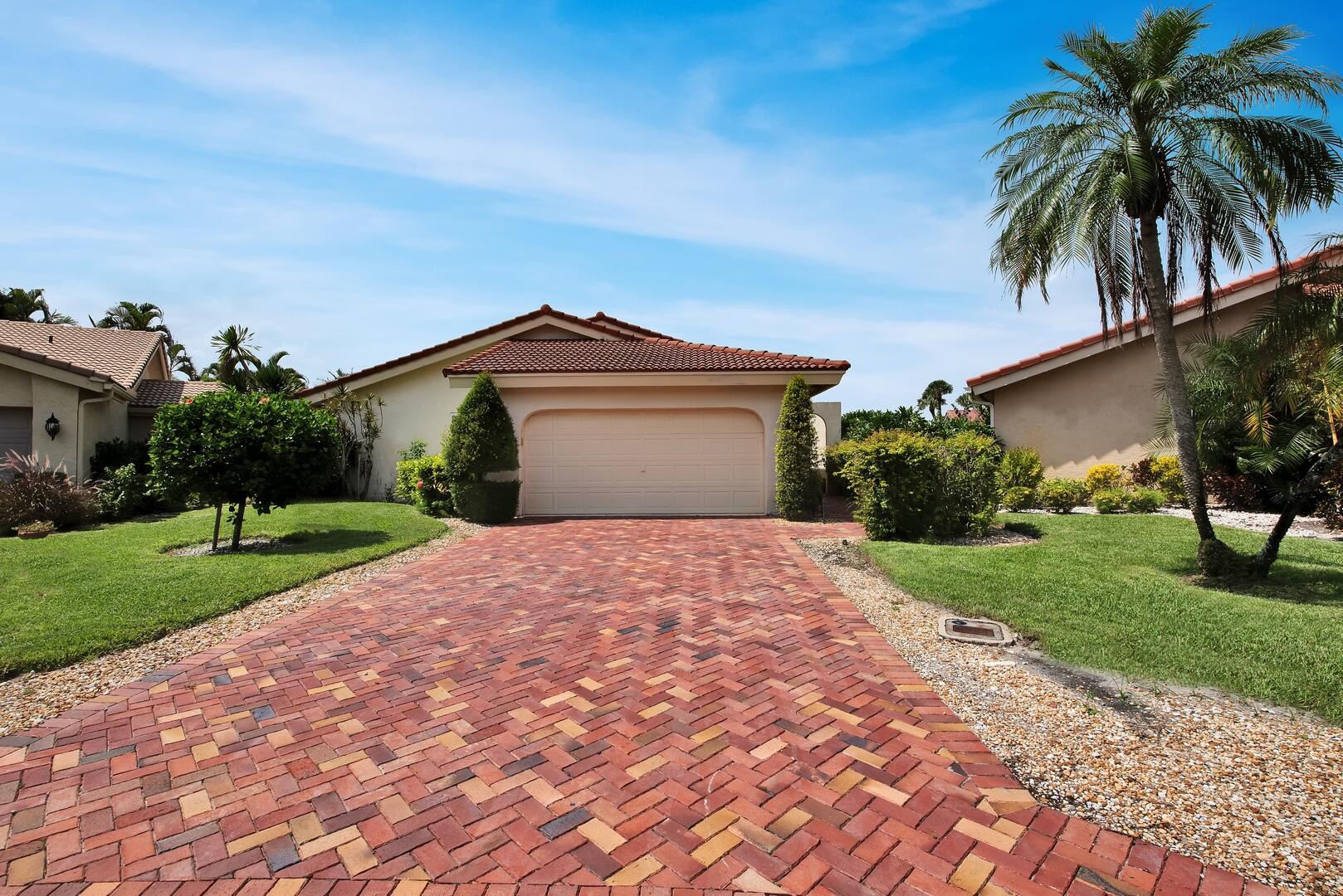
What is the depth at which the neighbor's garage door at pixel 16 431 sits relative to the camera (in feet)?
45.4

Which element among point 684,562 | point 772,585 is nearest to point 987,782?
point 772,585

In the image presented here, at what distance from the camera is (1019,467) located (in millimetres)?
13961

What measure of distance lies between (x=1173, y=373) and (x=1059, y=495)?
6368 mm

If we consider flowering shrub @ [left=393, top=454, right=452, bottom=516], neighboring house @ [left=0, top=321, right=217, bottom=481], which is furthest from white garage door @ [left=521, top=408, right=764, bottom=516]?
neighboring house @ [left=0, top=321, right=217, bottom=481]

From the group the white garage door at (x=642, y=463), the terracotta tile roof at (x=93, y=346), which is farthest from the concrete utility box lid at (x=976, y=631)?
the terracotta tile roof at (x=93, y=346)

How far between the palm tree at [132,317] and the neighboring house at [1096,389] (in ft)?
152

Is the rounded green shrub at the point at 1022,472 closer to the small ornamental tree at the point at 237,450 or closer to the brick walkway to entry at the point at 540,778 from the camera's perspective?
the brick walkway to entry at the point at 540,778

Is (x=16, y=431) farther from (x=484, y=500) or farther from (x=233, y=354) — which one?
(x=233, y=354)

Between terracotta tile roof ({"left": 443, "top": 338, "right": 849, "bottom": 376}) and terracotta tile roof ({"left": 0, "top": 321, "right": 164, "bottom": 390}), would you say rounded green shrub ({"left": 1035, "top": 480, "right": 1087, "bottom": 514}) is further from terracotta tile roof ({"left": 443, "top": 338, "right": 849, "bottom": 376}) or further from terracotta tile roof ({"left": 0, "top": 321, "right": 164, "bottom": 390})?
terracotta tile roof ({"left": 0, "top": 321, "right": 164, "bottom": 390})

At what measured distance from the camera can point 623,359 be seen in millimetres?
14438

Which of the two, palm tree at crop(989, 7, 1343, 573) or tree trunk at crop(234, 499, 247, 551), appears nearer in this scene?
palm tree at crop(989, 7, 1343, 573)

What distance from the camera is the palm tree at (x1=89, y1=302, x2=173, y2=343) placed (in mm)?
39531

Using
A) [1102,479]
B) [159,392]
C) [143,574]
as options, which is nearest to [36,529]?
[143,574]

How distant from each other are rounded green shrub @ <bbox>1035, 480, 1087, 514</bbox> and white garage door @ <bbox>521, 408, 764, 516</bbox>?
5.94 metres
